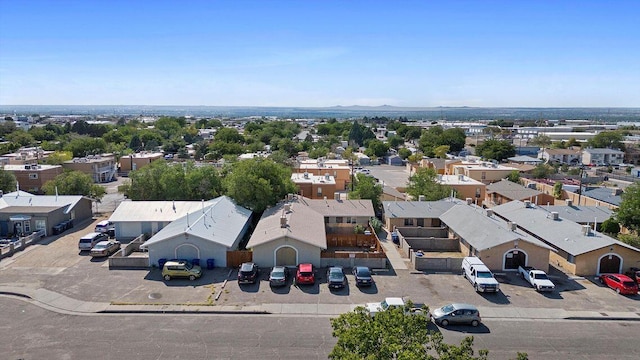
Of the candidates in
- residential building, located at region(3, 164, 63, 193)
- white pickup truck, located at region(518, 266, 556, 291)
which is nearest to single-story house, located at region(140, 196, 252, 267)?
white pickup truck, located at region(518, 266, 556, 291)

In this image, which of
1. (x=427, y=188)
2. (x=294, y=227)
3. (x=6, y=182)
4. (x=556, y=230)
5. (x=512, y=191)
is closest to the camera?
(x=294, y=227)

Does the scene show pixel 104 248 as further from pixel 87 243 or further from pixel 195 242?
pixel 195 242

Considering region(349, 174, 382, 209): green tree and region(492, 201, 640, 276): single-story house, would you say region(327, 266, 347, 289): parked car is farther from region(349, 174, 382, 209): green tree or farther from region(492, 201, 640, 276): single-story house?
region(349, 174, 382, 209): green tree

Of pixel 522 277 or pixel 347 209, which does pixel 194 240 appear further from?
pixel 522 277

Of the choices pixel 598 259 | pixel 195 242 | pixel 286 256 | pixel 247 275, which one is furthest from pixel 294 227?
pixel 598 259

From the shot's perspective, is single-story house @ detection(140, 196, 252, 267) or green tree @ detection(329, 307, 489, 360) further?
single-story house @ detection(140, 196, 252, 267)

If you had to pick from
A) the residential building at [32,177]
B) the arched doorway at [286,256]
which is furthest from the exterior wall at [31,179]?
the arched doorway at [286,256]

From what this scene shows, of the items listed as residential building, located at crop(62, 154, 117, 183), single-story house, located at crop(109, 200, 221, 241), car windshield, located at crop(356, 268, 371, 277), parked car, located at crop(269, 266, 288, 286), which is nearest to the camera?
parked car, located at crop(269, 266, 288, 286)
